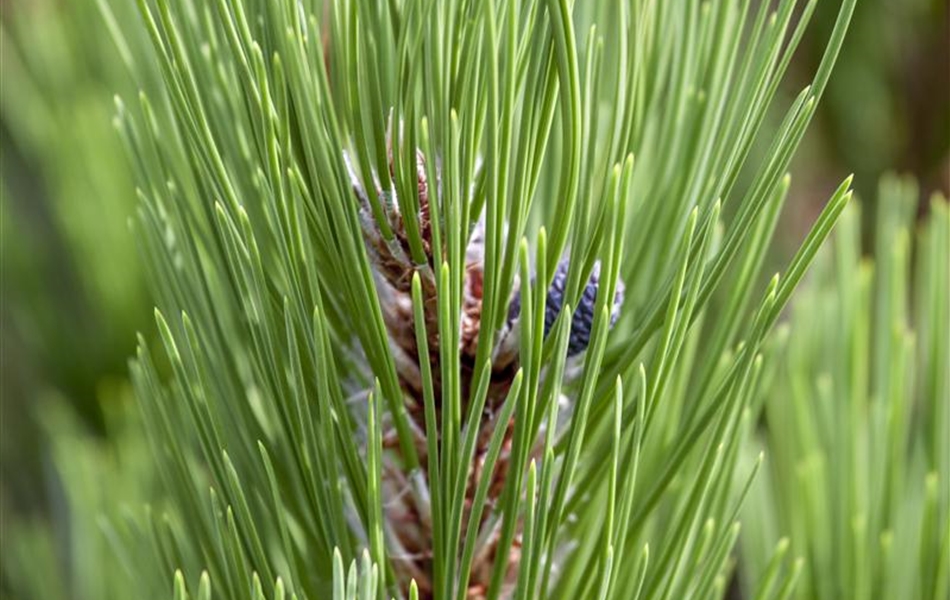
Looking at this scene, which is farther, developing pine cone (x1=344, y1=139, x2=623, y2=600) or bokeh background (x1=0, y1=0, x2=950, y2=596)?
bokeh background (x1=0, y1=0, x2=950, y2=596)

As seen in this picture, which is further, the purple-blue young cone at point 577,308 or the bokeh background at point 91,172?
the bokeh background at point 91,172

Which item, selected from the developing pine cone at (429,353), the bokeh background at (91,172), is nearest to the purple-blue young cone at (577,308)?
the developing pine cone at (429,353)

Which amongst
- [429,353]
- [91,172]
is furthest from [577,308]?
[91,172]

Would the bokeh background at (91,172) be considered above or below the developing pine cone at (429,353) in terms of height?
below

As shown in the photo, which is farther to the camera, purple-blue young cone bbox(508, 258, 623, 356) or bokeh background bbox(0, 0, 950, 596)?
bokeh background bbox(0, 0, 950, 596)

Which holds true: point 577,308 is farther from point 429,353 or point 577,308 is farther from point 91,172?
point 91,172

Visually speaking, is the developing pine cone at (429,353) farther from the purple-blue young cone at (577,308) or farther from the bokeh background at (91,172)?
the bokeh background at (91,172)

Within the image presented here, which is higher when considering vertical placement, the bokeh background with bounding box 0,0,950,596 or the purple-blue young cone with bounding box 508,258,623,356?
the purple-blue young cone with bounding box 508,258,623,356

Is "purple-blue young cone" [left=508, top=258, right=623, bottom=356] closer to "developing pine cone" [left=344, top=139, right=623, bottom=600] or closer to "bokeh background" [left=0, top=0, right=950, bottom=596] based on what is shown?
"developing pine cone" [left=344, top=139, right=623, bottom=600]

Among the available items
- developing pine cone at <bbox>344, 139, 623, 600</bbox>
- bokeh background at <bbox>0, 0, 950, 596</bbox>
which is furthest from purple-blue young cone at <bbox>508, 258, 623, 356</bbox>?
bokeh background at <bbox>0, 0, 950, 596</bbox>
